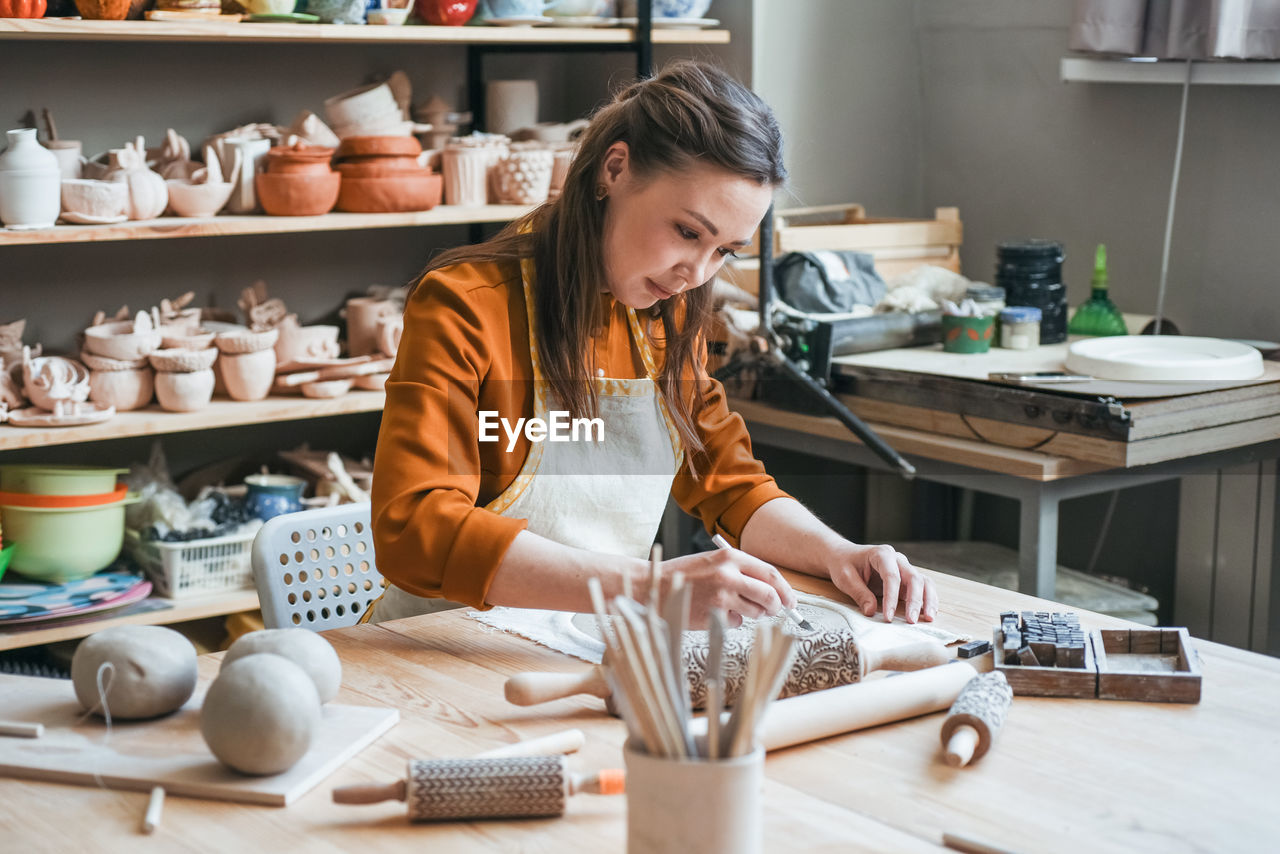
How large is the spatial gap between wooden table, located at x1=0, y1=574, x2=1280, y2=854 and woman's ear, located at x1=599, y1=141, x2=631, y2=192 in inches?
23.8

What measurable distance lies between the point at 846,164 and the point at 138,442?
71.7 inches

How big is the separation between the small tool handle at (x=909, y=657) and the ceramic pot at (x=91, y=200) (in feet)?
6.06

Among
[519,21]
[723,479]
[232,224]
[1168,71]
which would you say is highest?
[519,21]

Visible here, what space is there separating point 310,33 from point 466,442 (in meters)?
1.46

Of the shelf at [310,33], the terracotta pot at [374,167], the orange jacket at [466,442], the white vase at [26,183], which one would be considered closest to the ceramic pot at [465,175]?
A: the terracotta pot at [374,167]

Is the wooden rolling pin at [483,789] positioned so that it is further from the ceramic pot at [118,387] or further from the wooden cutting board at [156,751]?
the ceramic pot at [118,387]

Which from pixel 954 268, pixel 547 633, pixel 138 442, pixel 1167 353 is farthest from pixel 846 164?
pixel 547 633

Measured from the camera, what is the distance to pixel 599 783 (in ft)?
3.15

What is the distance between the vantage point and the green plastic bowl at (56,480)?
2555mm

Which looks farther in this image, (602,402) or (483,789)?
(602,402)

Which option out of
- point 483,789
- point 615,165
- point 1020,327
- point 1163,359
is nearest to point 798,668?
point 483,789

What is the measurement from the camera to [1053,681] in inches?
47.1

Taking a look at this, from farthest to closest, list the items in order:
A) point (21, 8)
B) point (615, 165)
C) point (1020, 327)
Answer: point (1020, 327), point (21, 8), point (615, 165)

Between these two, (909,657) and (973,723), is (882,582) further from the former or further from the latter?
(973,723)
